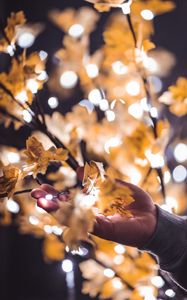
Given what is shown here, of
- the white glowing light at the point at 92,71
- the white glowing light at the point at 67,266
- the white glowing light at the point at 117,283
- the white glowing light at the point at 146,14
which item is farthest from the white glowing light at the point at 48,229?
the white glowing light at the point at 146,14

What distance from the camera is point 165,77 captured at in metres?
1.87

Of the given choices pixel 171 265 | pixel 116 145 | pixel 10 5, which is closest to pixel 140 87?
pixel 116 145

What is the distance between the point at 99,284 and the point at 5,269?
47.5 inches

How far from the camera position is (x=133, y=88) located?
116 cm

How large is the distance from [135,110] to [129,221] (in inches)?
16.5

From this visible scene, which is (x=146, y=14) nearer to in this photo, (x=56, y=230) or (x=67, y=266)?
(x=56, y=230)

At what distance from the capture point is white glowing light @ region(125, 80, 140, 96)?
3.81 feet

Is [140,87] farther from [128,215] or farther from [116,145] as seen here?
[128,215]

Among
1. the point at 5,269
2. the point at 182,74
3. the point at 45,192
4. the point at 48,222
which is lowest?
the point at 5,269

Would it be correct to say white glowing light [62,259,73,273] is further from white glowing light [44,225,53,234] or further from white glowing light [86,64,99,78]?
white glowing light [86,64,99,78]

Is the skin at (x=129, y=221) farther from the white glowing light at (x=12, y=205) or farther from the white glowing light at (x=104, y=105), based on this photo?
the white glowing light at (x=12, y=205)

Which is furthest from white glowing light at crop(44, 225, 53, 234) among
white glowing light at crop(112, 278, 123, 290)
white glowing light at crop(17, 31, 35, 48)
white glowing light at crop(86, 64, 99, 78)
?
white glowing light at crop(17, 31, 35, 48)

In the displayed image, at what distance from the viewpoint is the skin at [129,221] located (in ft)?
2.34

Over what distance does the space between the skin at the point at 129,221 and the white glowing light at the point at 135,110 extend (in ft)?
1.15
